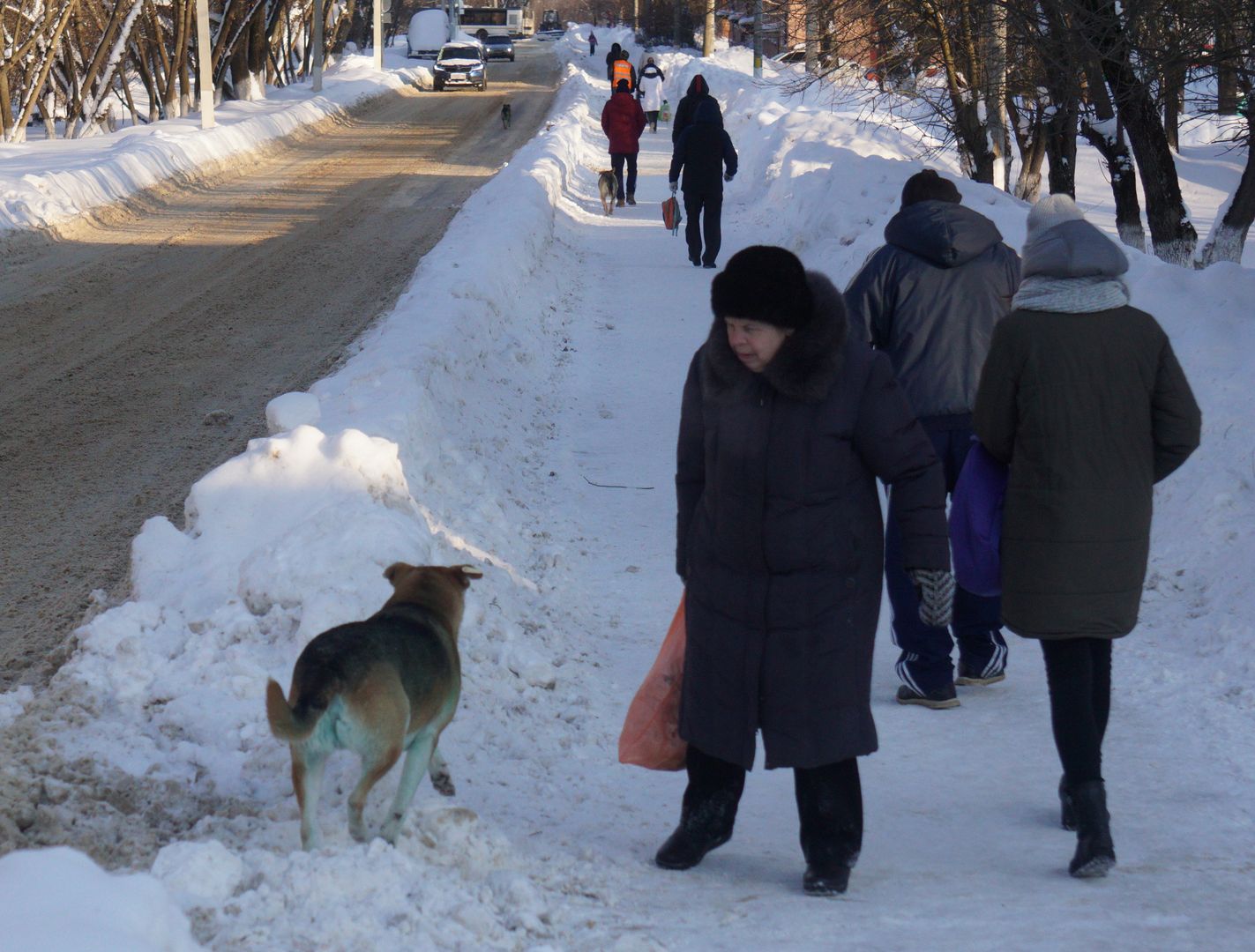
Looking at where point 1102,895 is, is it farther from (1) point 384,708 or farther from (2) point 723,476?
(1) point 384,708

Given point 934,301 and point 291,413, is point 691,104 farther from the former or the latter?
point 934,301

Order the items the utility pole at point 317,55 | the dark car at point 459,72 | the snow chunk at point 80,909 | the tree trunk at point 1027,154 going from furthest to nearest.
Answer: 1. the dark car at point 459,72
2. the utility pole at point 317,55
3. the tree trunk at point 1027,154
4. the snow chunk at point 80,909

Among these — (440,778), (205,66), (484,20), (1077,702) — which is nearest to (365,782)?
(440,778)

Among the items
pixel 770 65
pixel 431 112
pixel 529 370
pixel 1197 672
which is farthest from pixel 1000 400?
pixel 770 65

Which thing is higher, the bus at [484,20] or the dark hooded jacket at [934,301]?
the bus at [484,20]

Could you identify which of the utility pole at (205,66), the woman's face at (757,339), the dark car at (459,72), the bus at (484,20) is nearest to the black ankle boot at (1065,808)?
the woman's face at (757,339)

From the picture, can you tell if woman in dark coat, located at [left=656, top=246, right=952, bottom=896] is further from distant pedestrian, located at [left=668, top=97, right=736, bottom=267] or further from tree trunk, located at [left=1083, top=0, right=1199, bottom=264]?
distant pedestrian, located at [left=668, top=97, right=736, bottom=267]

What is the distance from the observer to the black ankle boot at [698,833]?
3854mm

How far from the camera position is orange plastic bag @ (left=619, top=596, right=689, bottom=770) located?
3.92 metres

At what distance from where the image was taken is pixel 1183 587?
6.31 meters

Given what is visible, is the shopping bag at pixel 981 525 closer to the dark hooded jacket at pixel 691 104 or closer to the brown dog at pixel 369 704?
the brown dog at pixel 369 704

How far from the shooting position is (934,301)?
512cm

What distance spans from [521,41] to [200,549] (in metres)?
88.1

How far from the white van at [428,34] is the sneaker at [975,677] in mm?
61935
